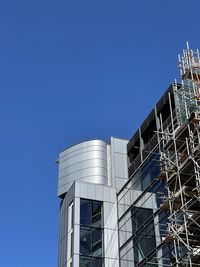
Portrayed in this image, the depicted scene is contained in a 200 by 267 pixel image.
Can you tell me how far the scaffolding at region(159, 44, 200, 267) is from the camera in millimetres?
30453

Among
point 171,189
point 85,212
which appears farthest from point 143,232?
point 171,189

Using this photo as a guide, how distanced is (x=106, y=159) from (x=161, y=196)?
11.1 meters

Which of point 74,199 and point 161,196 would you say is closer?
point 161,196

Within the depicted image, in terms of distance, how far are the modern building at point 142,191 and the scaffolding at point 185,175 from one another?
0.06 meters

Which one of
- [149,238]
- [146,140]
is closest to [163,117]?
[146,140]

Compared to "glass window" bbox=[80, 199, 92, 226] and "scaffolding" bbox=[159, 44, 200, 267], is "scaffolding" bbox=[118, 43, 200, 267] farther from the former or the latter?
"glass window" bbox=[80, 199, 92, 226]

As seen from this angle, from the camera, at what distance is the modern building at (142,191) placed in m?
32.2

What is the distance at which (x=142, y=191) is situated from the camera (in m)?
42.6

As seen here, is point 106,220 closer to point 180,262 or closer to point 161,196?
point 161,196

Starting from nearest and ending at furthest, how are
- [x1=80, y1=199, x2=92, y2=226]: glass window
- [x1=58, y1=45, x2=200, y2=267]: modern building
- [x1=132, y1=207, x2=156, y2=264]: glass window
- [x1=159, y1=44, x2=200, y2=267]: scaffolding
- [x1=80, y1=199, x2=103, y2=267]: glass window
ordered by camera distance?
1. [x1=159, y1=44, x2=200, y2=267]: scaffolding
2. [x1=58, y1=45, x2=200, y2=267]: modern building
3. [x1=132, y1=207, x2=156, y2=264]: glass window
4. [x1=80, y1=199, x2=103, y2=267]: glass window
5. [x1=80, y1=199, x2=92, y2=226]: glass window

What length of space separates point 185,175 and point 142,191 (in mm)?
10226

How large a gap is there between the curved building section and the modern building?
0.09 m

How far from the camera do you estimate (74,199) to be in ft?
148

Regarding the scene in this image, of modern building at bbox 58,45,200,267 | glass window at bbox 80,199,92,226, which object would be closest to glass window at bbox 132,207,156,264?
modern building at bbox 58,45,200,267
